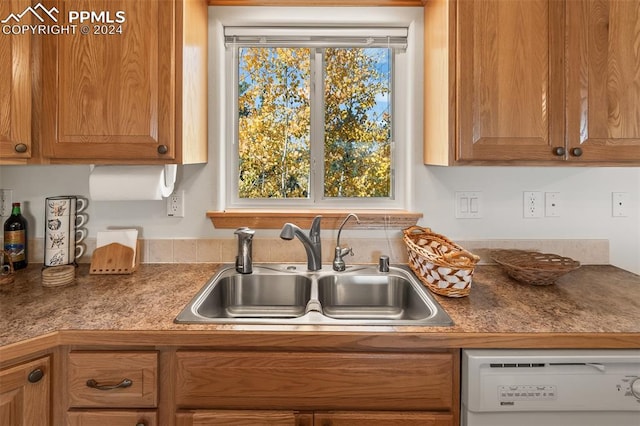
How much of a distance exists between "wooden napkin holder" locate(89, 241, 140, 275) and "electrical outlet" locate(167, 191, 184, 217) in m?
0.24

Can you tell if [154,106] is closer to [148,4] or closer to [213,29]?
[148,4]

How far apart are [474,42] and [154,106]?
1.21 m

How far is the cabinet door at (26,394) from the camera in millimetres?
983

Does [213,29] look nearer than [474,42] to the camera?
No

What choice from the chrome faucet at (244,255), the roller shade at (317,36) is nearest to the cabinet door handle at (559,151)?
the roller shade at (317,36)

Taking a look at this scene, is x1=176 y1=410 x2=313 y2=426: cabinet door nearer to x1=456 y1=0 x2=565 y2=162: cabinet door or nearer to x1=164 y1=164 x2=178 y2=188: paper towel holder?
x1=164 y1=164 x2=178 y2=188: paper towel holder

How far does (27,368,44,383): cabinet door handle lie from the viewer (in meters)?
1.01

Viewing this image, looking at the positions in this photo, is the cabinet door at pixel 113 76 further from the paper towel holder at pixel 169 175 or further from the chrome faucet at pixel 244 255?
the chrome faucet at pixel 244 255

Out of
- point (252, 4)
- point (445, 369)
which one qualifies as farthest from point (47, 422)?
point (252, 4)

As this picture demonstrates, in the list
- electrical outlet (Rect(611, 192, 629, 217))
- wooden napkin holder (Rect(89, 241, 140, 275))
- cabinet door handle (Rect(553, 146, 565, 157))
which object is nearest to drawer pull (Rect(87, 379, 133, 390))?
wooden napkin holder (Rect(89, 241, 140, 275))

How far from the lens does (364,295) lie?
161 cm

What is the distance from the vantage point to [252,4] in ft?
5.67

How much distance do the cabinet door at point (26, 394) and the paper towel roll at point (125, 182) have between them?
2.20ft

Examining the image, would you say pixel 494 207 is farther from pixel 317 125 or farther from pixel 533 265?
pixel 317 125
